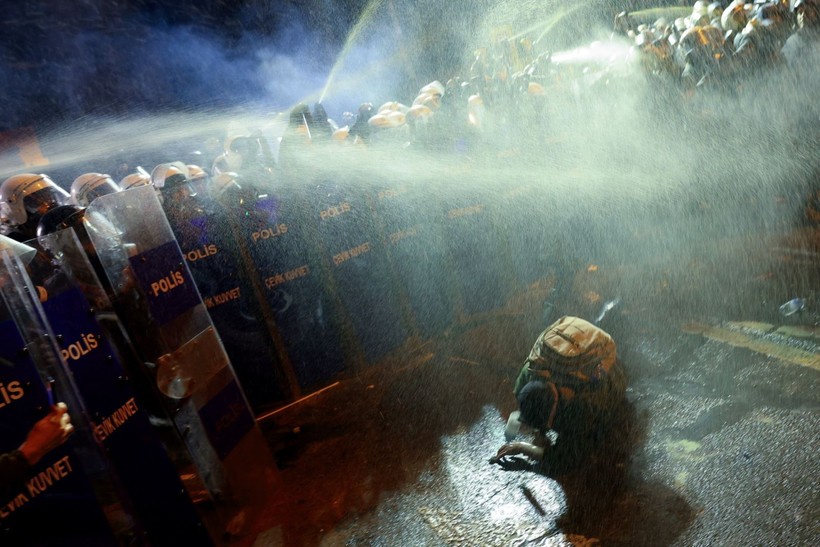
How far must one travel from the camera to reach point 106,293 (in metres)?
3.51

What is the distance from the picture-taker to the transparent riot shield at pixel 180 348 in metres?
3.59

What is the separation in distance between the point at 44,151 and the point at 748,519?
15.4 meters

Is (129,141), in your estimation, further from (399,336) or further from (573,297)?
(573,297)

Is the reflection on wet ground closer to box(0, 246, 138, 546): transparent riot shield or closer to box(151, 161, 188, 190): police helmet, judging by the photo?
box(0, 246, 138, 546): transparent riot shield

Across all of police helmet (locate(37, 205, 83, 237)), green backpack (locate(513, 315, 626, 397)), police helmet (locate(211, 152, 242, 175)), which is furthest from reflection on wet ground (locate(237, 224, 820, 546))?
police helmet (locate(211, 152, 242, 175))

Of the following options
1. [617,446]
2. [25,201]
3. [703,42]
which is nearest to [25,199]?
[25,201]

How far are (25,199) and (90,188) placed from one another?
97 cm

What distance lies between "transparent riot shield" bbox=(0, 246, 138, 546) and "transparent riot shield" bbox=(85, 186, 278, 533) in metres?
0.65

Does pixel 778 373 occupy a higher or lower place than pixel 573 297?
lower

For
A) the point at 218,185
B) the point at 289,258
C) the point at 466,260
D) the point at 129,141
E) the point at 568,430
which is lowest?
the point at 568,430

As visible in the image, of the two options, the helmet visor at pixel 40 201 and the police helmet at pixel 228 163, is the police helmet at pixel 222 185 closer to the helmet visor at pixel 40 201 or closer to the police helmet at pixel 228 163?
the police helmet at pixel 228 163

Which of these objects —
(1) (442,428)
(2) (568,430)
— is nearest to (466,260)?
(1) (442,428)

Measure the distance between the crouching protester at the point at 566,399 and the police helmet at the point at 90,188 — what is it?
5.62 m

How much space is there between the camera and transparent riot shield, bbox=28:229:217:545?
3.26 metres
